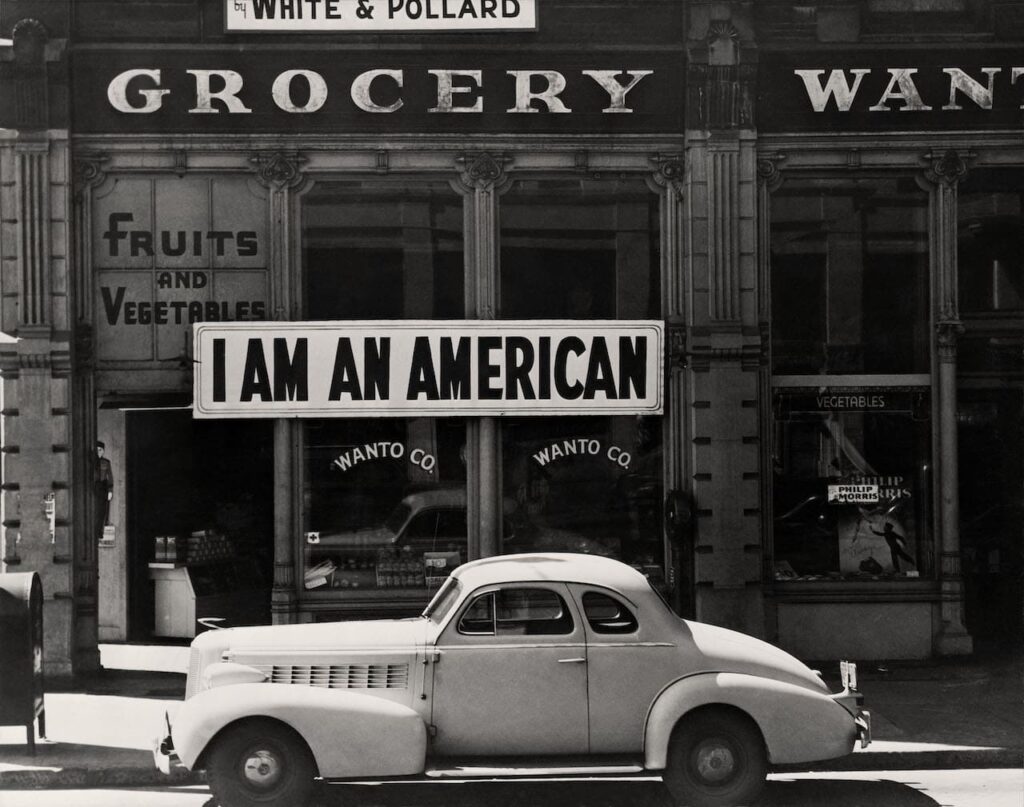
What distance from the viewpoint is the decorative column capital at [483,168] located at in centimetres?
1255

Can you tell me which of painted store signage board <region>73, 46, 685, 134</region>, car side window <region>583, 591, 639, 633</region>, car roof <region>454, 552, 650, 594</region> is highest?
painted store signage board <region>73, 46, 685, 134</region>

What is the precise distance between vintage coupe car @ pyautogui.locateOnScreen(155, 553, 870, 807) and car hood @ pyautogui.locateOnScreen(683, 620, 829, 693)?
1cm

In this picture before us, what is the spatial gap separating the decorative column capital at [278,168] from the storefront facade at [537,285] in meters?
0.03

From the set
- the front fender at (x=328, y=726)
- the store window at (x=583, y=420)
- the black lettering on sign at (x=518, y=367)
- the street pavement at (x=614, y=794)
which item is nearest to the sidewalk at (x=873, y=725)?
the street pavement at (x=614, y=794)

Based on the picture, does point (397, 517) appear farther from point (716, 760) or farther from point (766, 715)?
point (766, 715)

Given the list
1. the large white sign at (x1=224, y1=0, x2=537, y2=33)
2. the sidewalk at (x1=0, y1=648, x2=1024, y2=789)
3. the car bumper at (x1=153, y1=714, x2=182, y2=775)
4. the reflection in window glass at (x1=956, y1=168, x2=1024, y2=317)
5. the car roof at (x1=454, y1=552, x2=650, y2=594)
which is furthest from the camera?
the reflection in window glass at (x1=956, y1=168, x2=1024, y2=317)

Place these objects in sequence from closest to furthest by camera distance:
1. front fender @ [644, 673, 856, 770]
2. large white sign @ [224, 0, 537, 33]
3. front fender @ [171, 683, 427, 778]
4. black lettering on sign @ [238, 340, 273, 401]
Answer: front fender @ [171, 683, 427, 778] < front fender @ [644, 673, 856, 770] < black lettering on sign @ [238, 340, 273, 401] < large white sign @ [224, 0, 537, 33]

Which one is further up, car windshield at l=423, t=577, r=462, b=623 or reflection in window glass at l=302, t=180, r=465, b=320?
reflection in window glass at l=302, t=180, r=465, b=320

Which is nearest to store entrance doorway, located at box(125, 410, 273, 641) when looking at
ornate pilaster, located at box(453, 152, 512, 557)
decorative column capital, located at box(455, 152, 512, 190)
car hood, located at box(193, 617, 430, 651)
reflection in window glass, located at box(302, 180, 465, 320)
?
reflection in window glass, located at box(302, 180, 465, 320)

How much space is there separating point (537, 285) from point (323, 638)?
5506 millimetres

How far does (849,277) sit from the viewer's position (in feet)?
41.9

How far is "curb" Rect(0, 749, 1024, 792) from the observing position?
28.6 feet

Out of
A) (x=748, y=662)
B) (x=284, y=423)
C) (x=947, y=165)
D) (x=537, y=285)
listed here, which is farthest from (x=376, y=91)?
(x=748, y=662)

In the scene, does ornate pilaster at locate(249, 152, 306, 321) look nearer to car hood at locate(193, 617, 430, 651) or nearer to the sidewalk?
the sidewalk
